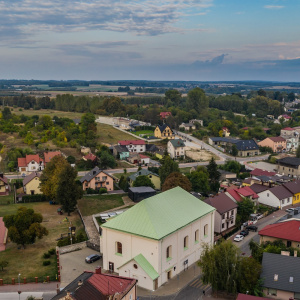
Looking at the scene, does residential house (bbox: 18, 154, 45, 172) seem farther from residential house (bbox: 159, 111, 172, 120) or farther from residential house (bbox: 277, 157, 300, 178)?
residential house (bbox: 159, 111, 172, 120)

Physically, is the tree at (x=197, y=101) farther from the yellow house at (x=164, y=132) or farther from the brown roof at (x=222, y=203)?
the brown roof at (x=222, y=203)

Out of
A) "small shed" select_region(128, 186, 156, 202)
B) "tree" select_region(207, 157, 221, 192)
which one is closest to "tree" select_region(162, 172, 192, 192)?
"small shed" select_region(128, 186, 156, 202)

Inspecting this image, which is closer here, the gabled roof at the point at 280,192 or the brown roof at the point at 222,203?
the brown roof at the point at 222,203

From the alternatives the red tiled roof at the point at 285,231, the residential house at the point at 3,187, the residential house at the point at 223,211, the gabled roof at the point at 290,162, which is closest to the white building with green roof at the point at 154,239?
the red tiled roof at the point at 285,231

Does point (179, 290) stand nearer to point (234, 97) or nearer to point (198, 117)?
point (198, 117)

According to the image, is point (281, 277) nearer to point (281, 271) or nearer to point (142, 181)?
point (281, 271)

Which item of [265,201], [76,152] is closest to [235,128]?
[76,152]
